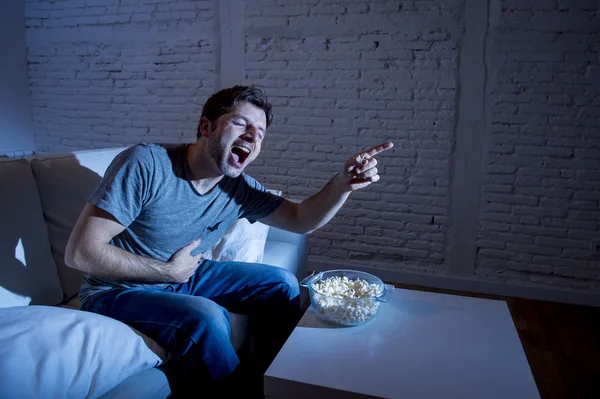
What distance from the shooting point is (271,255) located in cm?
212

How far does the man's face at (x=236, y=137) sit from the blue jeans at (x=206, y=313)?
0.41 metres

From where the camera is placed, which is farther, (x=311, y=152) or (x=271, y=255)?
(x=311, y=152)

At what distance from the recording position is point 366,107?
290cm

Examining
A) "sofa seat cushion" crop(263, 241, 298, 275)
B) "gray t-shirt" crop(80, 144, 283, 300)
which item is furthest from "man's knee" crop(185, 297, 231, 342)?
"sofa seat cushion" crop(263, 241, 298, 275)

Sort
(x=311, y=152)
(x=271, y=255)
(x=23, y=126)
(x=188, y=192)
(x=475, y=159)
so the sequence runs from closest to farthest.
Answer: (x=188, y=192) < (x=271, y=255) < (x=475, y=159) < (x=311, y=152) < (x=23, y=126)

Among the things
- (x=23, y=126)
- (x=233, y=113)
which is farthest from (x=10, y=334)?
(x=23, y=126)

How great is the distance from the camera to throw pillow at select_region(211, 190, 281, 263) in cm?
187

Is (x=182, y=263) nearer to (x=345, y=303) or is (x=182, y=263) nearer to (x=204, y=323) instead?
(x=204, y=323)

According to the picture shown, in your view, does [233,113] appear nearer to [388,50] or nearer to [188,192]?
[188,192]

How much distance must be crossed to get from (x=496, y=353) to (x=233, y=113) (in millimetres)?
1080

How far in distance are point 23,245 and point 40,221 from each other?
113mm

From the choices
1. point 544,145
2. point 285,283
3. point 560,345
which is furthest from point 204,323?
point 544,145

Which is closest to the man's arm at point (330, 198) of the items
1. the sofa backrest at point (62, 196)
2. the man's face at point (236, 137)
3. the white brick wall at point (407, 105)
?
the man's face at point (236, 137)

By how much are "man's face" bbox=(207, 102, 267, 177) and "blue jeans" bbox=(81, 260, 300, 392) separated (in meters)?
0.41
